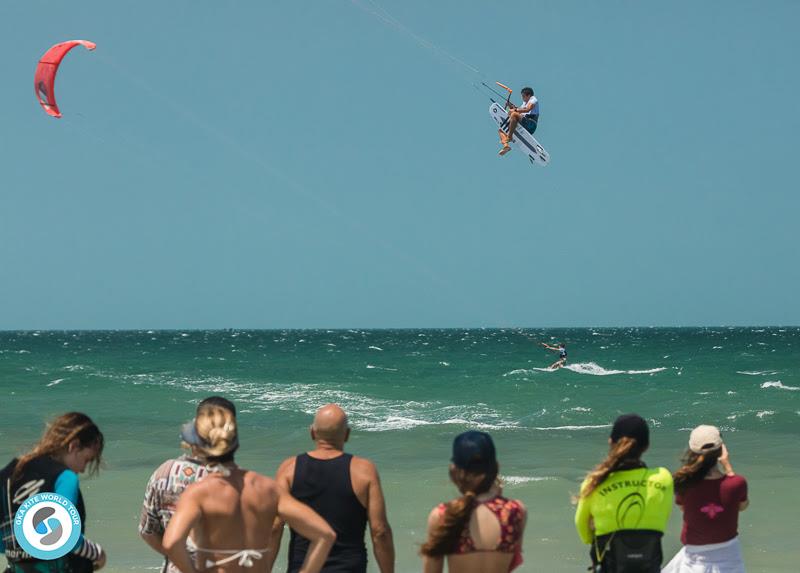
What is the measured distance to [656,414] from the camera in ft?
78.8

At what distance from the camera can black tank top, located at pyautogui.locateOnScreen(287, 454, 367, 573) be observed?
4391 millimetres

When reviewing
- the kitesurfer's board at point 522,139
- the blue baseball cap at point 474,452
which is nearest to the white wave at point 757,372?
the kitesurfer's board at point 522,139

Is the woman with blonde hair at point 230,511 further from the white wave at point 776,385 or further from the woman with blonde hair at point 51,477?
the white wave at point 776,385

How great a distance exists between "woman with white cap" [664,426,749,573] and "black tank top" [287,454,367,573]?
59.3 inches

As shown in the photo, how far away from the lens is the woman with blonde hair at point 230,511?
12.0ft

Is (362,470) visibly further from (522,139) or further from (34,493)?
(522,139)

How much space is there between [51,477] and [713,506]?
9.52 ft

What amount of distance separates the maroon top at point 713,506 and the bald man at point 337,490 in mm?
1415

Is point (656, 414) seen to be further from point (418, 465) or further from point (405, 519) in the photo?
point (405, 519)

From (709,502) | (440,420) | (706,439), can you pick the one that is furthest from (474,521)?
(440,420)

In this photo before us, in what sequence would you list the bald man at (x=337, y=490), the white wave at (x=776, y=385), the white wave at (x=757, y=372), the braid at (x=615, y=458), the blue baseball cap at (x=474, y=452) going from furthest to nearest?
the white wave at (x=757, y=372) < the white wave at (x=776, y=385) < the bald man at (x=337, y=490) < the braid at (x=615, y=458) < the blue baseball cap at (x=474, y=452)

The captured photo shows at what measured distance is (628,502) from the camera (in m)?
4.23

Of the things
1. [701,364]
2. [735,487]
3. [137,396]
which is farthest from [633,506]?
[701,364]

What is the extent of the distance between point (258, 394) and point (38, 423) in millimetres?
9385
